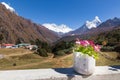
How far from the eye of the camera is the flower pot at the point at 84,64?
4.11 meters

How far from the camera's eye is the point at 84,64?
4.14m

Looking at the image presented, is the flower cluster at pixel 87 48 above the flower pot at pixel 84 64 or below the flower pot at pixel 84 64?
above

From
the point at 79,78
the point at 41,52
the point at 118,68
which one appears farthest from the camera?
the point at 41,52

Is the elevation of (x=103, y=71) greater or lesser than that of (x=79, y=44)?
lesser

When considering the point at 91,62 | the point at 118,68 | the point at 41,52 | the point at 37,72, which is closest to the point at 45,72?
the point at 37,72

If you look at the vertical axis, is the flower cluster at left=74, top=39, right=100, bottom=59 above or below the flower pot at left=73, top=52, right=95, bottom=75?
above

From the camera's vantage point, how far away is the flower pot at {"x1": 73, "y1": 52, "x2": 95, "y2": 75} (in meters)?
4.11

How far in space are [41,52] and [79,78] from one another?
80544 millimetres

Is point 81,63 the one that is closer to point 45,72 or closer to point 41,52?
point 45,72

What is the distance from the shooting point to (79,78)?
4105 millimetres

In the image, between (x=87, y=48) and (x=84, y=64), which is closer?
(x=84, y=64)

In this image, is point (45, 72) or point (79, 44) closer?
point (45, 72)

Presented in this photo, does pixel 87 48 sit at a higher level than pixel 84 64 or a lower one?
higher

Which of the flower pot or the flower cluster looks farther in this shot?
the flower cluster
